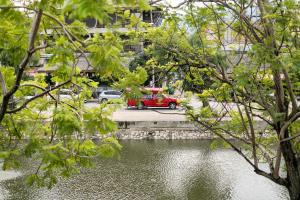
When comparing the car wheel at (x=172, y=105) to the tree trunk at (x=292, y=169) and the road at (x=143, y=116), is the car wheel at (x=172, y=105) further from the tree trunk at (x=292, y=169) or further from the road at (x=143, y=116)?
the tree trunk at (x=292, y=169)

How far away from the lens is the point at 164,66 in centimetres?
701

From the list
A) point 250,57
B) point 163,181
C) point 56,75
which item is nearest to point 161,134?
point 163,181

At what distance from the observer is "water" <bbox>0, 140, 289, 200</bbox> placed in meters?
9.91

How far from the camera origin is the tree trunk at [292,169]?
18.5ft

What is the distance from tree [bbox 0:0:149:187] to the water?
16.0 feet

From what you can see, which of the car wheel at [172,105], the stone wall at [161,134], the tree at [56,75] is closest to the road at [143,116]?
the stone wall at [161,134]

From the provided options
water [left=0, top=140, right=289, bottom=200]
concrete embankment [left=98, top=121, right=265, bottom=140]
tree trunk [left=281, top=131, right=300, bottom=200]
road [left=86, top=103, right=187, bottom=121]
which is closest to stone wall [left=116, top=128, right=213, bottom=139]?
concrete embankment [left=98, top=121, right=265, bottom=140]

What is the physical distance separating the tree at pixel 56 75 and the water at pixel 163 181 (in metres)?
4.86

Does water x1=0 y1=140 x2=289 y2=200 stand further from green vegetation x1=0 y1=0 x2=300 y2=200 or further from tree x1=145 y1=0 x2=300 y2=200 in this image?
tree x1=145 y1=0 x2=300 y2=200

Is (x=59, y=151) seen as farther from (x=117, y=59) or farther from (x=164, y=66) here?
(x=164, y=66)

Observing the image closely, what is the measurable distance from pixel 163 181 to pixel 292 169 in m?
5.60

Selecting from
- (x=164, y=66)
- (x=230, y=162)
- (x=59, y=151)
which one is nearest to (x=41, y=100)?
(x=59, y=151)

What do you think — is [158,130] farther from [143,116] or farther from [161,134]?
[143,116]

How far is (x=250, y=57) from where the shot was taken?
549 centimetres
